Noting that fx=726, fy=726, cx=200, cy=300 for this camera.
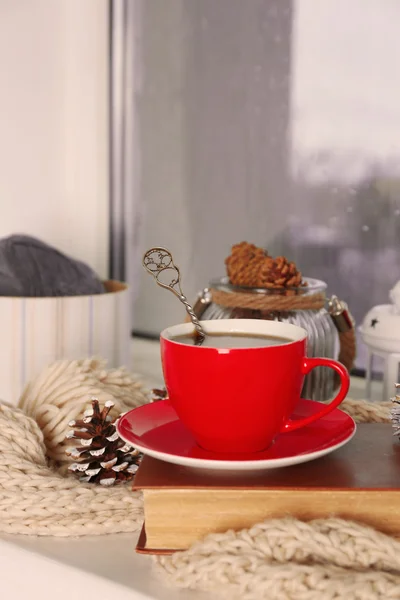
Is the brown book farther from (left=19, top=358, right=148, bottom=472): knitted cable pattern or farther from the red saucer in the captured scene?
(left=19, top=358, right=148, bottom=472): knitted cable pattern

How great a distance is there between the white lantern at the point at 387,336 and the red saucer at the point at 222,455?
0.24m

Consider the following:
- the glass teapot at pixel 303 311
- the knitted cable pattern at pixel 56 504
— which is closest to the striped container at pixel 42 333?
the glass teapot at pixel 303 311

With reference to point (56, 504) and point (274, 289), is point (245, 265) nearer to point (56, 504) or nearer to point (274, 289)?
point (274, 289)

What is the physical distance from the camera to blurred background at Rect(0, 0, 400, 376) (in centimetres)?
97

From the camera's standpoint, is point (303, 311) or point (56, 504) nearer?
point (56, 504)

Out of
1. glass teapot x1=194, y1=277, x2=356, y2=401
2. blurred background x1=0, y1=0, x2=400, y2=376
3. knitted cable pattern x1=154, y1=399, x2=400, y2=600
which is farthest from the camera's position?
blurred background x1=0, y1=0, x2=400, y2=376

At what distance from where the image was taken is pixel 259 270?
717 mm

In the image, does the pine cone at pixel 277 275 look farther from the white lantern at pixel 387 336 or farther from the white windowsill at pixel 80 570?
the white windowsill at pixel 80 570

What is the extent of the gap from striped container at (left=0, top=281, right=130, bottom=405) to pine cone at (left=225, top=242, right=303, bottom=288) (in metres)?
0.16

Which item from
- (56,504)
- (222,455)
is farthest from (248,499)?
(56,504)

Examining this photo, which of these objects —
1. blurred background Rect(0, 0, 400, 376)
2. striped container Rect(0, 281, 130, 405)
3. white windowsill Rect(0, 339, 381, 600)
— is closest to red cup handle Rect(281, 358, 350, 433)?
white windowsill Rect(0, 339, 381, 600)

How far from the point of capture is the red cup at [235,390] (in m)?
Answer: 0.42

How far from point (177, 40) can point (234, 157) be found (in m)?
0.22

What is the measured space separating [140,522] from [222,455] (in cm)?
9
